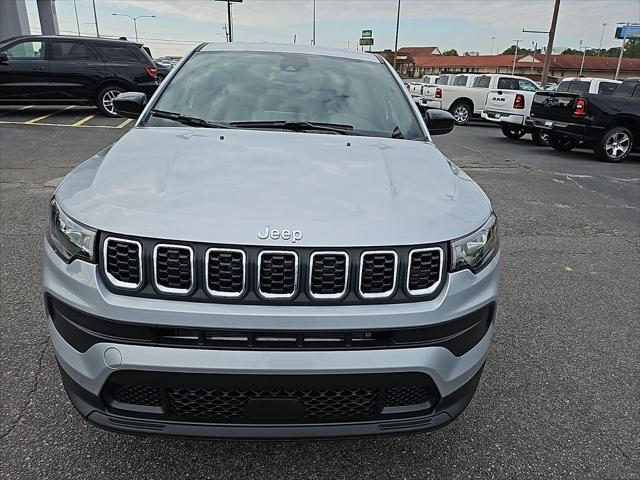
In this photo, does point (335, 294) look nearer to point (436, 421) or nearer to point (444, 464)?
point (436, 421)

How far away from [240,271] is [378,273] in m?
0.46

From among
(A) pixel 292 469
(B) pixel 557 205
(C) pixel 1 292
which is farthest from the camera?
(B) pixel 557 205

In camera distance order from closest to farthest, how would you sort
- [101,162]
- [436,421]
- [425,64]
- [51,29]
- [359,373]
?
1. [359,373]
2. [436,421]
3. [101,162]
4. [51,29]
5. [425,64]

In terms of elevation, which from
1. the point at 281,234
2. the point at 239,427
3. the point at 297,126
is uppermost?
the point at 297,126

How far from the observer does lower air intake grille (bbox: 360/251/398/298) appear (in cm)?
167

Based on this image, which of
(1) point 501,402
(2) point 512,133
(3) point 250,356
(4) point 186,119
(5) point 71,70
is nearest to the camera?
(3) point 250,356

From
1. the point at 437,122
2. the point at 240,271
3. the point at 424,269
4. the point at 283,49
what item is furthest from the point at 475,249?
the point at 283,49

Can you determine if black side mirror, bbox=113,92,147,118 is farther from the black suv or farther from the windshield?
the black suv

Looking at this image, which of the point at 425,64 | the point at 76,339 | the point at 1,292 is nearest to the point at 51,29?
the point at 1,292

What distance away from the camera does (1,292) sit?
3.45 m

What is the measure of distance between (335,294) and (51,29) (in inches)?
1279

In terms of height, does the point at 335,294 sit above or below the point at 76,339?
above

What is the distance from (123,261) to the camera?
1.65 meters

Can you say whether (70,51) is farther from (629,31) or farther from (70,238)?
(629,31)
